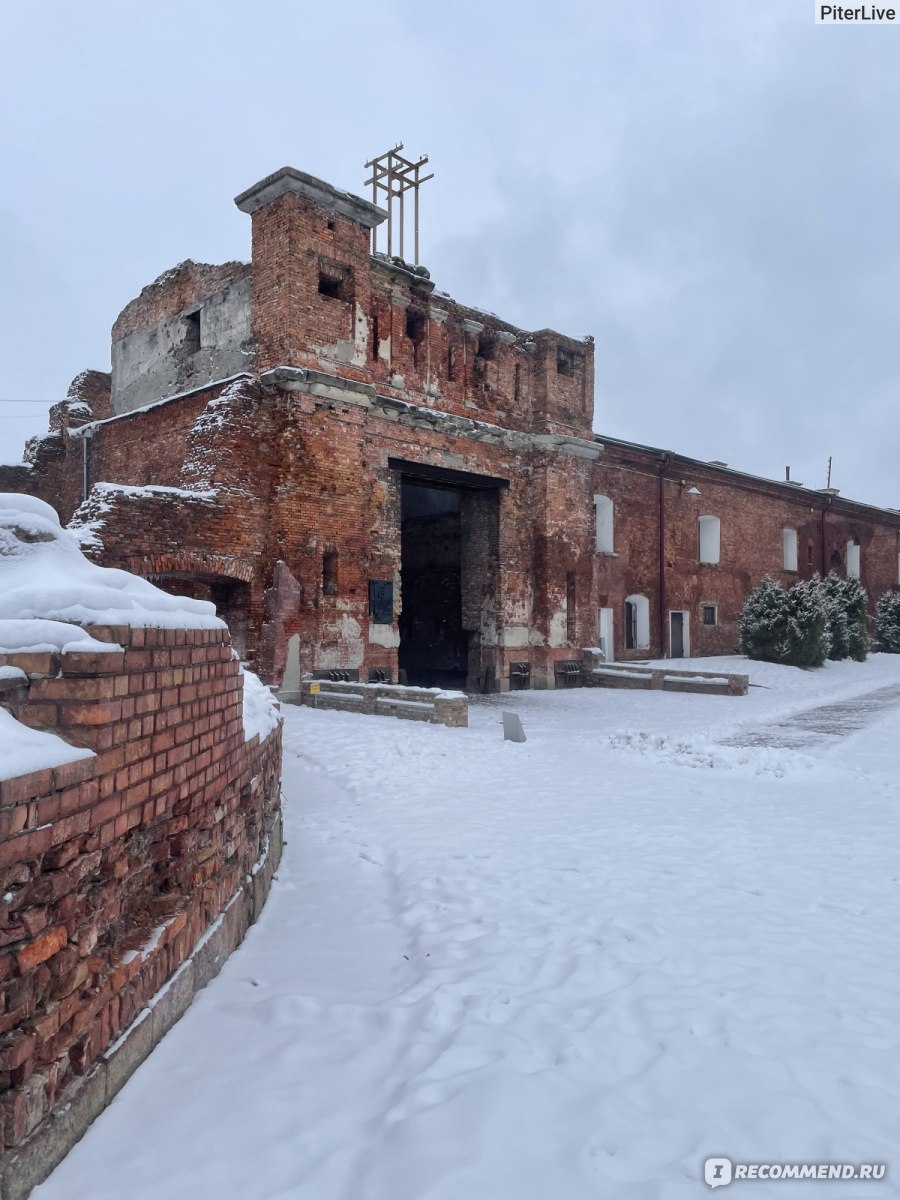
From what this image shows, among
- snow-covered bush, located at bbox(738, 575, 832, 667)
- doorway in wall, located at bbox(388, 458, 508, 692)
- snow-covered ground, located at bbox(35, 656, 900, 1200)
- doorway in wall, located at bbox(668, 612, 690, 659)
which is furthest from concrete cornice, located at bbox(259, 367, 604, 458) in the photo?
snow-covered ground, located at bbox(35, 656, 900, 1200)

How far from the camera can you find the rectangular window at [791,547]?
32.4 meters

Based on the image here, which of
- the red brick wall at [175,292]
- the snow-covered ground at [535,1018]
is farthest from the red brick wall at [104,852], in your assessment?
the red brick wall at [175,292]

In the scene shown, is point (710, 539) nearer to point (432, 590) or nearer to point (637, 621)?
point (637, 621)

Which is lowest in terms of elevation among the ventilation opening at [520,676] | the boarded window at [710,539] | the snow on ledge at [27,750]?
the ventilation opening at [520,676]

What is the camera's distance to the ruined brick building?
47.4 feet

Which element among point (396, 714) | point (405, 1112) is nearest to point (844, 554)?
point (396, 714)

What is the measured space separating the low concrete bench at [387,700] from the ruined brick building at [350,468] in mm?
733

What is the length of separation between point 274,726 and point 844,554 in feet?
117

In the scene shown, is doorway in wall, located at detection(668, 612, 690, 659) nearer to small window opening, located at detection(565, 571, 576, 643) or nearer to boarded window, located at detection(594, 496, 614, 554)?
boarded window, located at detection(594, 496, 614, 554)

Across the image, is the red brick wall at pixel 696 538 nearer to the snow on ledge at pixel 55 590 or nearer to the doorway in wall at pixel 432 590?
the doorway in wall at pixel 432 590

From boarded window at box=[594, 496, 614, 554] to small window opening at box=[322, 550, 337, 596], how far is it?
1111 centimetres

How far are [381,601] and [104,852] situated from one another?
1378 cm

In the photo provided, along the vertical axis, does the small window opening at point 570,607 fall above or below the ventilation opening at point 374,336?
below

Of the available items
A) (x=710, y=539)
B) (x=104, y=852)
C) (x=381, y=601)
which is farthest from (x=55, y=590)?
(x=710, y=539)
